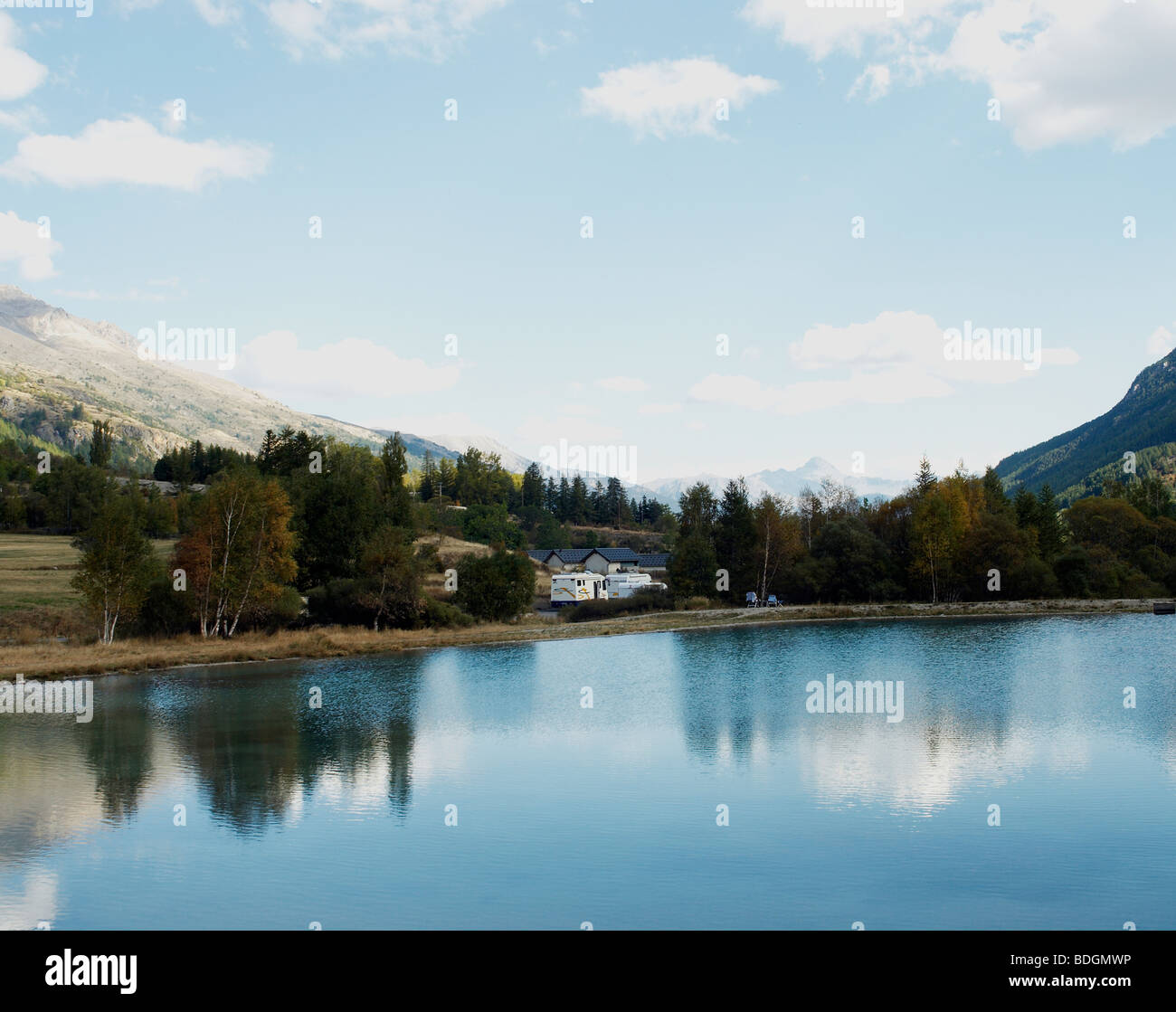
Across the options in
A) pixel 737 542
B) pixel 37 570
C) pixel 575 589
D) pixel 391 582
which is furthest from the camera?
pixel 575 589

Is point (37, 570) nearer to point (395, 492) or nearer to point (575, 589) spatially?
point (395, 492)

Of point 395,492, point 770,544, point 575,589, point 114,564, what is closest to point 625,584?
point 575,589

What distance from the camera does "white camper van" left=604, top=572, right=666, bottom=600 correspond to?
338 feet

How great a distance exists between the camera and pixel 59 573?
75875 mm

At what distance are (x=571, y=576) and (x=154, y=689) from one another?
65370 mm

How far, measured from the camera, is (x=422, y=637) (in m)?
60.7

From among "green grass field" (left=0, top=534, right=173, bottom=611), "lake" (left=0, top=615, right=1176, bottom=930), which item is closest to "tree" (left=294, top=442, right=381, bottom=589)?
"green grass field" (left=0, top=534, right=173, bottom=611)

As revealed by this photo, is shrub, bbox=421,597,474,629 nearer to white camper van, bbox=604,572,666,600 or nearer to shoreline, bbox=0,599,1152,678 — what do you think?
shoreline, bbox=0,599,1152,678

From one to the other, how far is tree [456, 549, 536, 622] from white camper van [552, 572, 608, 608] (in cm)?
2790

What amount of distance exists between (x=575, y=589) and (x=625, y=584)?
23.2 ft

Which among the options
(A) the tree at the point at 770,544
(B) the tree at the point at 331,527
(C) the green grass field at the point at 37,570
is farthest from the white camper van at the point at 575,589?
(C) the green grass field at the point at 37,570

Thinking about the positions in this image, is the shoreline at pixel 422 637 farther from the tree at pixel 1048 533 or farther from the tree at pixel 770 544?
the tree at pixel 1048 533

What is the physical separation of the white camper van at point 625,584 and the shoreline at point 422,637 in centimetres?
2021
